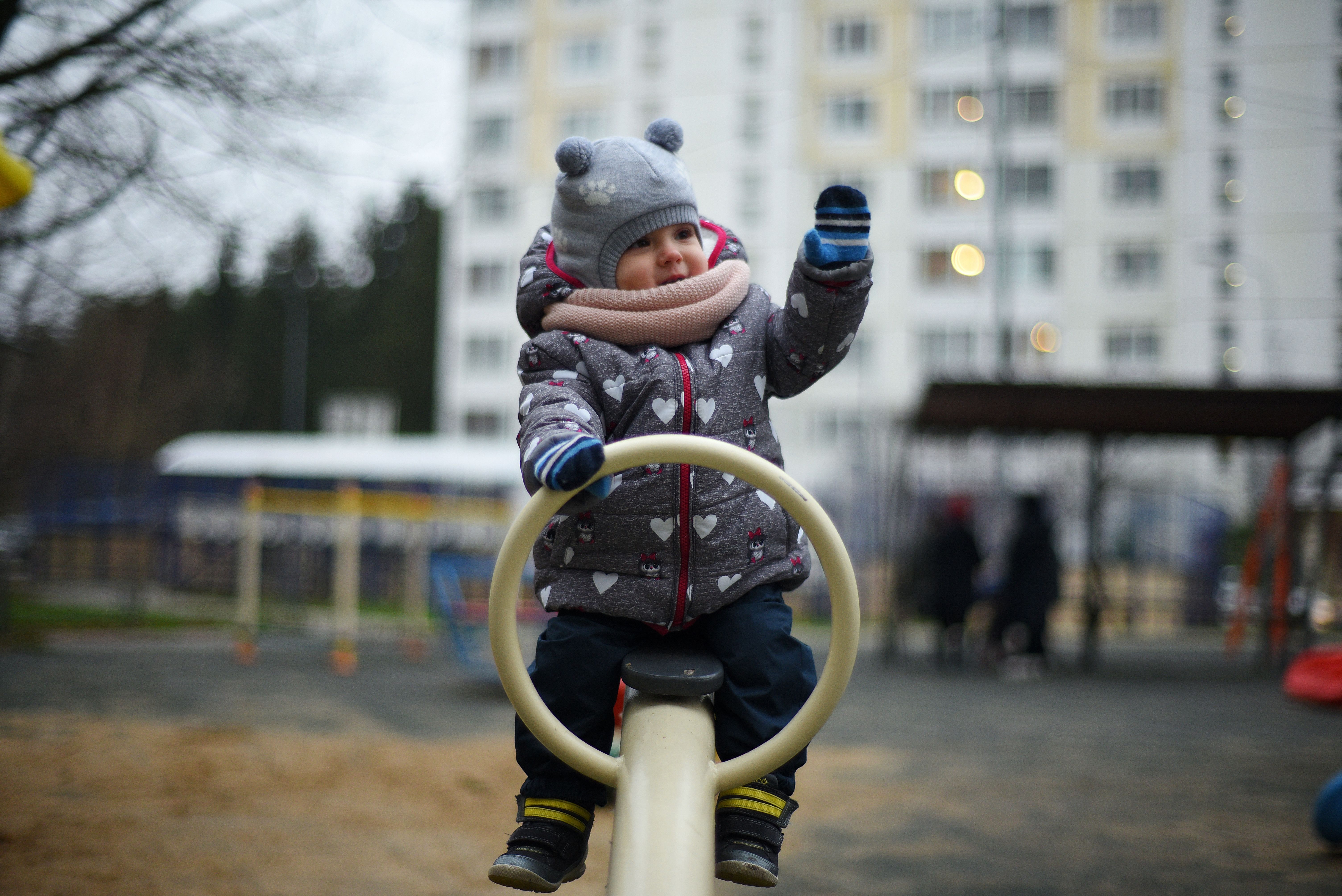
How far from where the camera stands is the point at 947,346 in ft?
111

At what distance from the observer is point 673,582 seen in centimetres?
182

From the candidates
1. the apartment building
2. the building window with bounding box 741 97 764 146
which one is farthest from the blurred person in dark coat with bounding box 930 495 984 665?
the building window with bounding box 741 97 764 146

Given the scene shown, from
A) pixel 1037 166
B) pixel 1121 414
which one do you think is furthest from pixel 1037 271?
pixel 1121 414

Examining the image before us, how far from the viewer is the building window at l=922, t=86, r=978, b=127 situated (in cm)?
3344

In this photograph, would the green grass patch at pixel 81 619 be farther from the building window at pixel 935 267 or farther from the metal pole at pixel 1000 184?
the building window at pixel 935 267

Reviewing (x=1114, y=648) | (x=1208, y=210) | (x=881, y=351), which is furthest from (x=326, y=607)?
(x=1208, y=210)

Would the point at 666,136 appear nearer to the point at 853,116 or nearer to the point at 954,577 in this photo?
the point at 954,577

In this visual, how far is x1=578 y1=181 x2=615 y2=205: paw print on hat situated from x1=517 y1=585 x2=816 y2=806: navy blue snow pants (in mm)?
697

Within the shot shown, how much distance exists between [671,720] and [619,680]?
0.15 m

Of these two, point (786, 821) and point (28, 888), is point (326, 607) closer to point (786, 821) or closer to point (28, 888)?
point (28, 888)

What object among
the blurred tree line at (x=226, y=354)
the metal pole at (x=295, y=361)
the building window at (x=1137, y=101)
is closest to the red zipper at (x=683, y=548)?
the blurred tree line at (x=226, y=354)

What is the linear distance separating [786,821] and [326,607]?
50.6ft

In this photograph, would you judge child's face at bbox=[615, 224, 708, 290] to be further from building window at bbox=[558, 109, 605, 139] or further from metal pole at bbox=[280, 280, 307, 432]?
metal pole at bbox=[280, 280, 307, 432]

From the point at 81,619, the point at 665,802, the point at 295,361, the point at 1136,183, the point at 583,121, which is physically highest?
the point at 583,121
